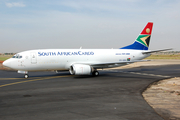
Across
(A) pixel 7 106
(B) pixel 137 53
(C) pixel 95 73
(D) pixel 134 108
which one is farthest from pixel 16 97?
(B) pixel 137 53

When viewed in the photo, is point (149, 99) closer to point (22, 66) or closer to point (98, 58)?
point (98, 58)

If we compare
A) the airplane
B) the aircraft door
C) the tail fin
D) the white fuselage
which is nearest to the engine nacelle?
the airplane

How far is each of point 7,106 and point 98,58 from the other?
17.2 metres

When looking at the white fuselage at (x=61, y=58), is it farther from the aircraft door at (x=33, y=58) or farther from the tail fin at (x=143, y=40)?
the tail fin at (x=143, y=40)

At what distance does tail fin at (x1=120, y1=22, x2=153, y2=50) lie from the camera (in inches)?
1137

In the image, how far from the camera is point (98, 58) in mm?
25453

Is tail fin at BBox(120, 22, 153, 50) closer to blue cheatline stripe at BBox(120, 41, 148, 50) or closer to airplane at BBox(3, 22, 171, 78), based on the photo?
blue cheatline stripe at BBox(120, 41, 148, 50)

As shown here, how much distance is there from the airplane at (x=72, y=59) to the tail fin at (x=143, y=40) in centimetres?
18

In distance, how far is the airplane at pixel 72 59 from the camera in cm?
2191

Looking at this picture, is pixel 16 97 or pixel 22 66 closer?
pixel 16 97

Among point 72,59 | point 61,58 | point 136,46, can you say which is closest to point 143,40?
point 136,46

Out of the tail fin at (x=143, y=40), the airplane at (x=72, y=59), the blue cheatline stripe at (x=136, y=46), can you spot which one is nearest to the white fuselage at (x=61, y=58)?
the airplane at (x=72, y=59)

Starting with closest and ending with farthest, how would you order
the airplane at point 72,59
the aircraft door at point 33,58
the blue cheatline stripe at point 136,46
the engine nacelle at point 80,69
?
the engine nacelle at point 80,69
the airplane at point 72,59
the aircraft door at point 33,58
the blue cheatline stripe at point 136,46

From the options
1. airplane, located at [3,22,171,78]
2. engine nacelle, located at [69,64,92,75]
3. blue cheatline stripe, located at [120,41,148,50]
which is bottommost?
engine nacelle, located at [69,64,92,75]
